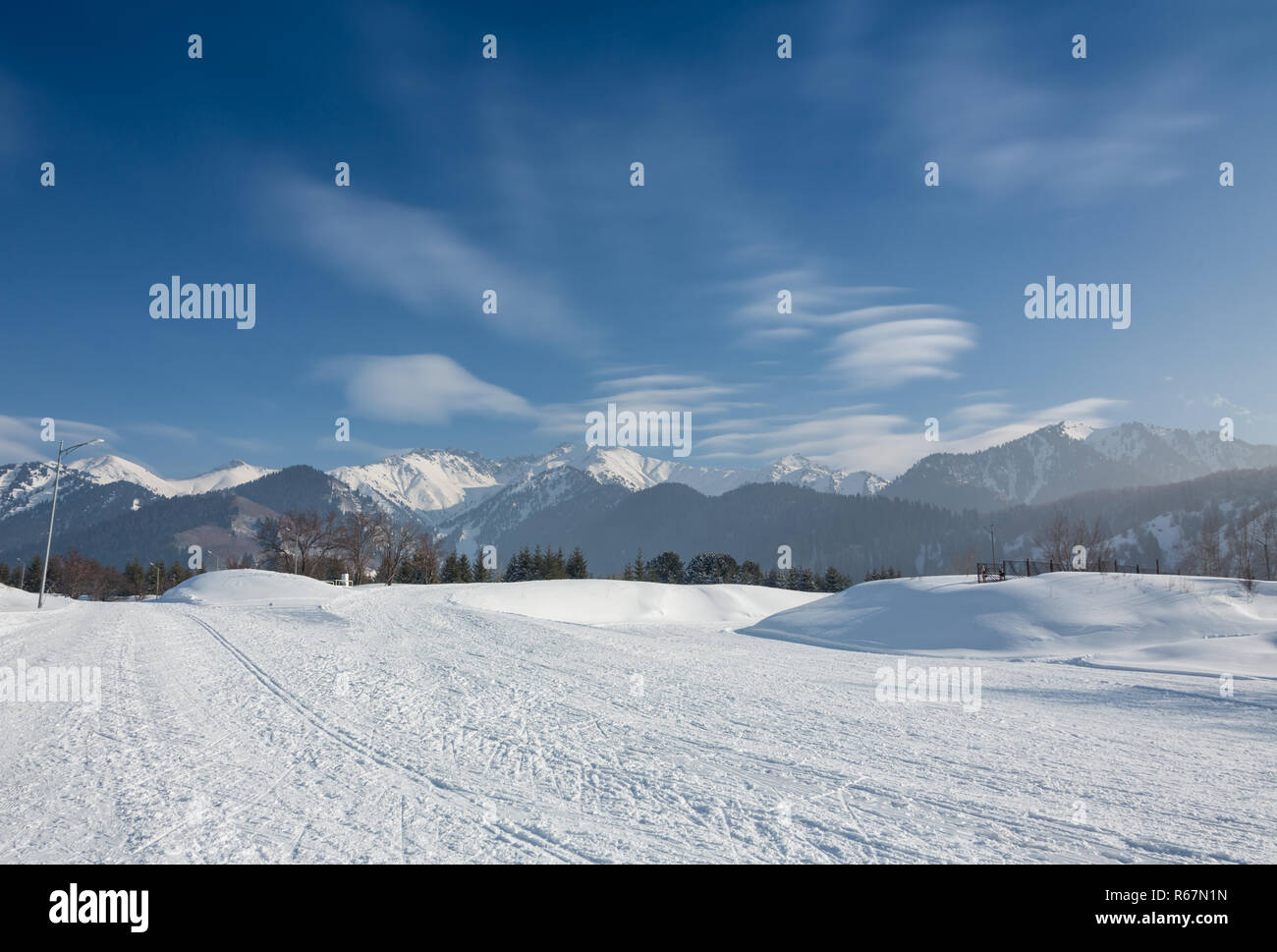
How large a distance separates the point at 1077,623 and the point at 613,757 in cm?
1985

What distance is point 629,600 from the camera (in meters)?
45.9

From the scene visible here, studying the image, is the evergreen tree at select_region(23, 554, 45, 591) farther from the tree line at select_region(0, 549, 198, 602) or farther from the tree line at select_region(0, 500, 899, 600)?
the tree line at select_region(0, 500, 899, 600)

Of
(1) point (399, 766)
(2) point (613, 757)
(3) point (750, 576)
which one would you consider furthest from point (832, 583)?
(1) point (399, 766)

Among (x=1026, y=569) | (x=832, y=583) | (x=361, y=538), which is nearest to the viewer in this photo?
(x=1026, y=569)

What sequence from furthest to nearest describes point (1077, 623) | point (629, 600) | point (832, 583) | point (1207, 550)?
1. point (832, 583)
2. point (1207, 550)
3. point (629, 600)
4. point (1077, 623)

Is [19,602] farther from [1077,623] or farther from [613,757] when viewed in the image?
[1077,623]

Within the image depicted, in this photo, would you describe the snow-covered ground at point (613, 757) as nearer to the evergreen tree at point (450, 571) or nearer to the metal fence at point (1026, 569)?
the metal fence at point (1026, 569)

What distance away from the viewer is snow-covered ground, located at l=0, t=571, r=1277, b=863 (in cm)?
481

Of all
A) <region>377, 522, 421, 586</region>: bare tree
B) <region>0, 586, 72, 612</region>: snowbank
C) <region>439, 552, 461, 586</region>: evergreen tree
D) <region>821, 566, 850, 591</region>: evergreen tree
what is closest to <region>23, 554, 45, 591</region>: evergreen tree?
<region>377, 522, 421, 586</region>: bare tree

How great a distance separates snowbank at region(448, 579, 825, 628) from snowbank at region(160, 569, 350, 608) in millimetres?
9539

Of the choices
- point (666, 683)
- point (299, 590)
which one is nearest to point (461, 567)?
point (299, 590)

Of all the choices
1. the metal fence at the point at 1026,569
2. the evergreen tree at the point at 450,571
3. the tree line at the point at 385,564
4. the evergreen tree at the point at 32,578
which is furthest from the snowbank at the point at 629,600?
the evergreen tree at the point at 32,578

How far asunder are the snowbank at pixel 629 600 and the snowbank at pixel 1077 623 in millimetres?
12801
